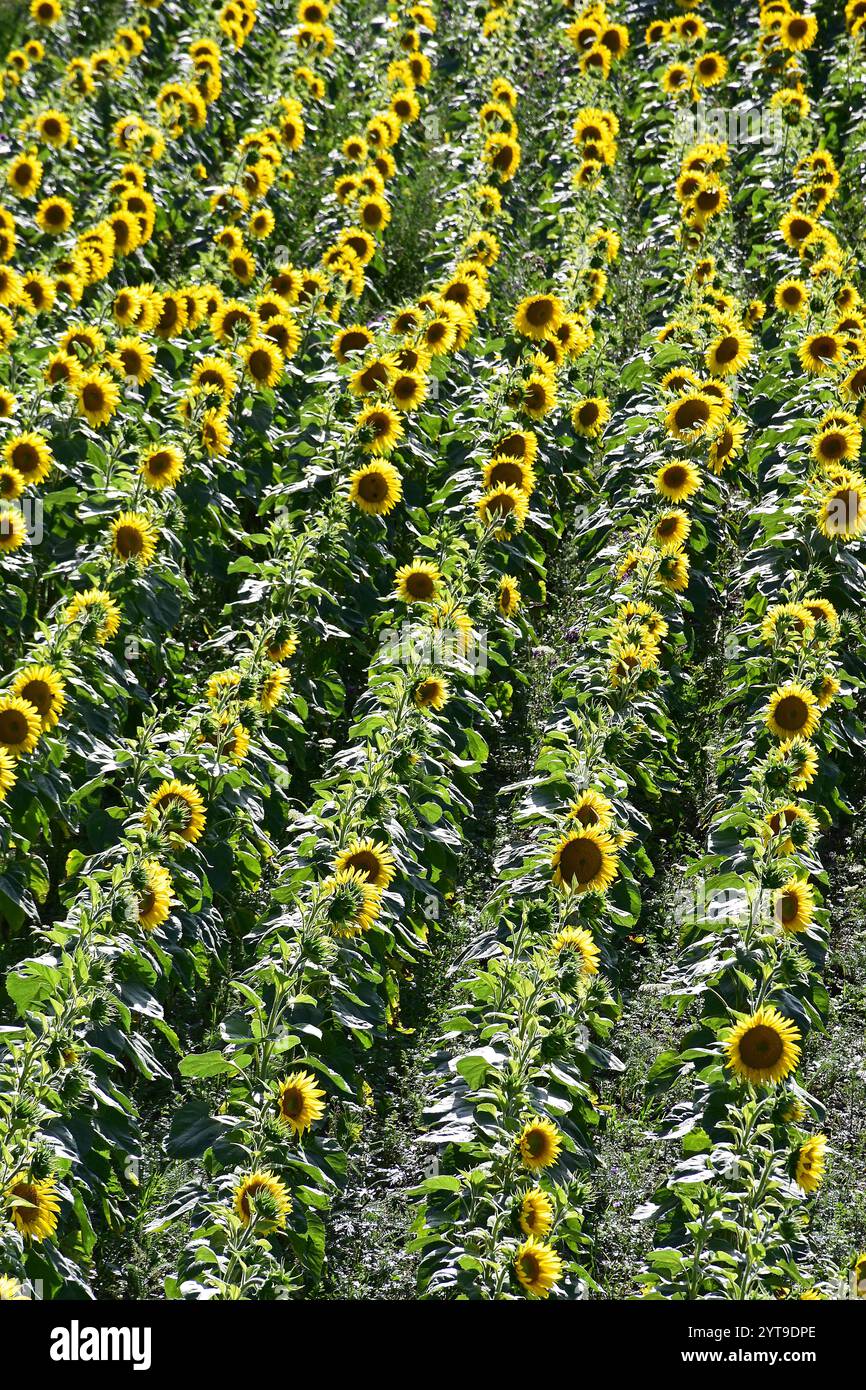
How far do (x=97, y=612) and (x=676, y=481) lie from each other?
8.60ft

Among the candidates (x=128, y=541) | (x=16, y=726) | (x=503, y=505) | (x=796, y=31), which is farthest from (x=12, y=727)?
(x=796, y=31)

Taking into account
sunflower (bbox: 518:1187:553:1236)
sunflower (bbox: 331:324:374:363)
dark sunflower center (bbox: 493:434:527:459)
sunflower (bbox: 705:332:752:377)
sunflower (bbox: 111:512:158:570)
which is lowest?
sunflower (bbox: 518:1187:553:1236)

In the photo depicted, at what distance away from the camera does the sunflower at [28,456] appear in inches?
254

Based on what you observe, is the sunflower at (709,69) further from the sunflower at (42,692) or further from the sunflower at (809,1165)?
the sunflower at (809,1165)

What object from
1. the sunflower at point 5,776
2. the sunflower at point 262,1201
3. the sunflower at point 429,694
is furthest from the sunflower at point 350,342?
the sunflower at point 262,1201

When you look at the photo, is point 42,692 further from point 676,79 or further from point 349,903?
point 676,79

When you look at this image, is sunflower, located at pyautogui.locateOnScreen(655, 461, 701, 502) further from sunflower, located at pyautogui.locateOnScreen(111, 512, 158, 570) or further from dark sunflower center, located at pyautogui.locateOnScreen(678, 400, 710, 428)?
sunflower, located at pyautogui.locateOnScreen(111, 512, 158, 570)

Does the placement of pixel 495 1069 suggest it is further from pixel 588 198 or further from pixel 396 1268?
pixel 588 198

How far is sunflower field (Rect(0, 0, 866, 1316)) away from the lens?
429 cm

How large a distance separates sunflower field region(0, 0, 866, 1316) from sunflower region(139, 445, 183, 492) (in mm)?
18

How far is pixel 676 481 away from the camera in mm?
6742

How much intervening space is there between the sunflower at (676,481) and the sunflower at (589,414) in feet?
2.72

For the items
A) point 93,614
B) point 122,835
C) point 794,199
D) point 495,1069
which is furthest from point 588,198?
point 495,1069

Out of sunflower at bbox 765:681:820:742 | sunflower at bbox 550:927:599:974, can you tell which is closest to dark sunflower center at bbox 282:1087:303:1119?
sunflower at bbox 550:927:599:974
